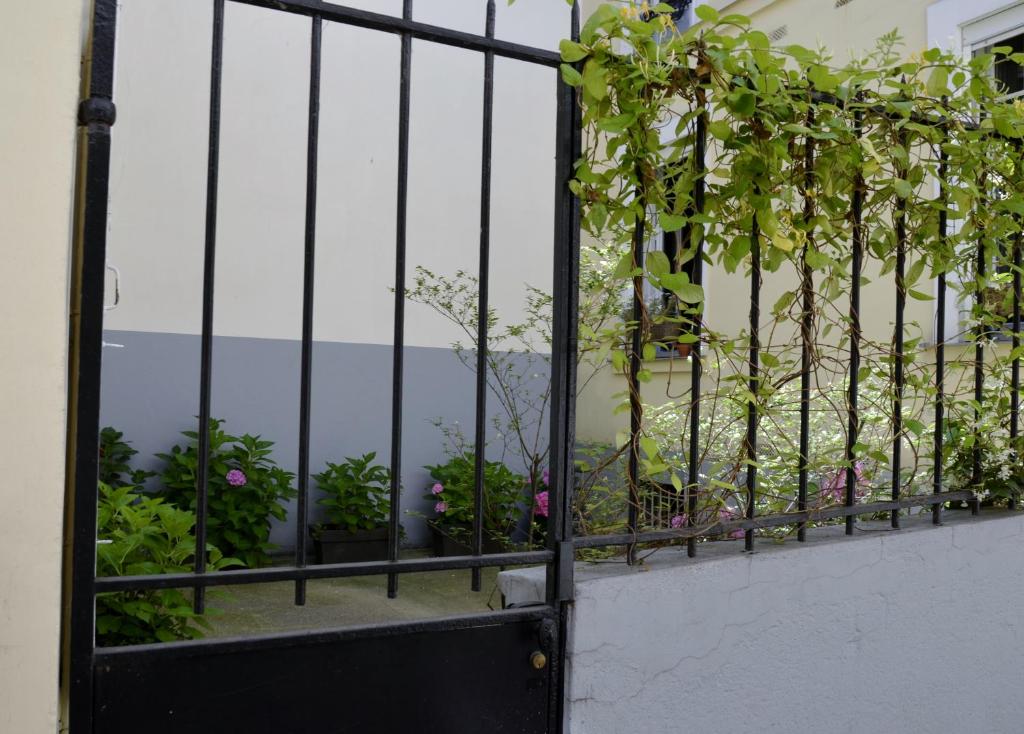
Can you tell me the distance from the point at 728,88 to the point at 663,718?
5.12ft

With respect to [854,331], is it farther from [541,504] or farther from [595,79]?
[541,504]

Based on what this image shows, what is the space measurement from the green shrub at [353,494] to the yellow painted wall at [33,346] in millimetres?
4520

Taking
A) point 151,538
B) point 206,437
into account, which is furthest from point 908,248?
point 151,538

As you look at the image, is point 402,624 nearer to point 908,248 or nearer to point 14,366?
point 14,366

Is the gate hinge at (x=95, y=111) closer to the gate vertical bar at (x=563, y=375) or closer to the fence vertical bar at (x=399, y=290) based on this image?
the fence vertical bar at (x=399, y=290)

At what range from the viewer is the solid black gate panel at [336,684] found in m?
1.60

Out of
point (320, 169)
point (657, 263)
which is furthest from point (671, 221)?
point (320, 169)

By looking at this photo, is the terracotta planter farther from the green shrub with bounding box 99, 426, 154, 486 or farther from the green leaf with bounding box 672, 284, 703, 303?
the green leaf with bounding box 672, 284, 703, 303

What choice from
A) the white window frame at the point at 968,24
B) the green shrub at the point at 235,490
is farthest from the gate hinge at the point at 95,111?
the white window frame at the point at 968,24

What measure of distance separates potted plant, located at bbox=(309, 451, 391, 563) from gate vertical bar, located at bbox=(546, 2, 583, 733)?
4107 millimetres

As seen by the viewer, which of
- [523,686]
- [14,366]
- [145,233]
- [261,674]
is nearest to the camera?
[14,366]

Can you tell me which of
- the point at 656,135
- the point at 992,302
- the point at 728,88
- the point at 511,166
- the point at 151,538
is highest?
the point at 511,166

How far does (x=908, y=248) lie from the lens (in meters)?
2.69

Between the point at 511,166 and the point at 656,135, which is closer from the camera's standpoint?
the point at 656,135
